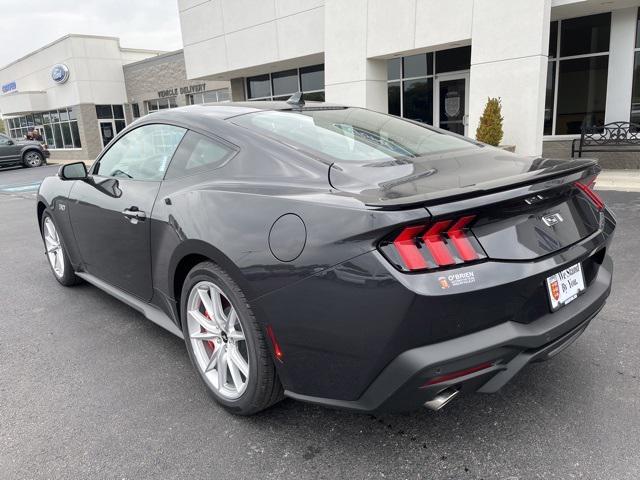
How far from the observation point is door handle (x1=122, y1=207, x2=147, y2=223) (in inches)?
117

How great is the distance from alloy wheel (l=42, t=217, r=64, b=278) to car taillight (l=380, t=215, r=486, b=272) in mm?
3742

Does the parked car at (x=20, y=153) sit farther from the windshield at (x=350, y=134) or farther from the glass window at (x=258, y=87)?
the windshield at (x=350, y=134)

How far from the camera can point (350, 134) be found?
2.84 metres

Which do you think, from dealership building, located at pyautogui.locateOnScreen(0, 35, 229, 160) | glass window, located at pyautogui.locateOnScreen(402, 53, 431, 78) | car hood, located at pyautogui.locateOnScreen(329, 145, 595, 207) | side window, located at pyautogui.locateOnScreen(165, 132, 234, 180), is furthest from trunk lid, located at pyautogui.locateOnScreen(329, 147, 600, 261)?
dealership building, located at pyautogui.locateOnScreen(0, 35, 229, 160)

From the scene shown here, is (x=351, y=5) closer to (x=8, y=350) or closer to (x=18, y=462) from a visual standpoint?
(x=8, y=350)

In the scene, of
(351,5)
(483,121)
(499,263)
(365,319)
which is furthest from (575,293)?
(351,5)

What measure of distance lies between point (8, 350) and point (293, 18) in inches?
554

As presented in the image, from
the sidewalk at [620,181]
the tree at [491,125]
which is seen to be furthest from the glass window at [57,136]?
the sidewalk at [620,181]

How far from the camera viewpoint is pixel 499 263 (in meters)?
1.91

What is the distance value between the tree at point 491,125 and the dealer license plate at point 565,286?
8684 mm

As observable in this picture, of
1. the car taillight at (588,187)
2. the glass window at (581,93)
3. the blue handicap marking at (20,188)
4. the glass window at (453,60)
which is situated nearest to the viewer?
the car taillight at (588,187)

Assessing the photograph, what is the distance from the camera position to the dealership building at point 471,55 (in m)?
10.6

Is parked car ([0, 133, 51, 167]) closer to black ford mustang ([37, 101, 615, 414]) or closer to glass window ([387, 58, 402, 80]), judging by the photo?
glass window ([387, 58, 402, 80])

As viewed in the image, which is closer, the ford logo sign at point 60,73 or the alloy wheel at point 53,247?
the alloy wheel at point 53,247
